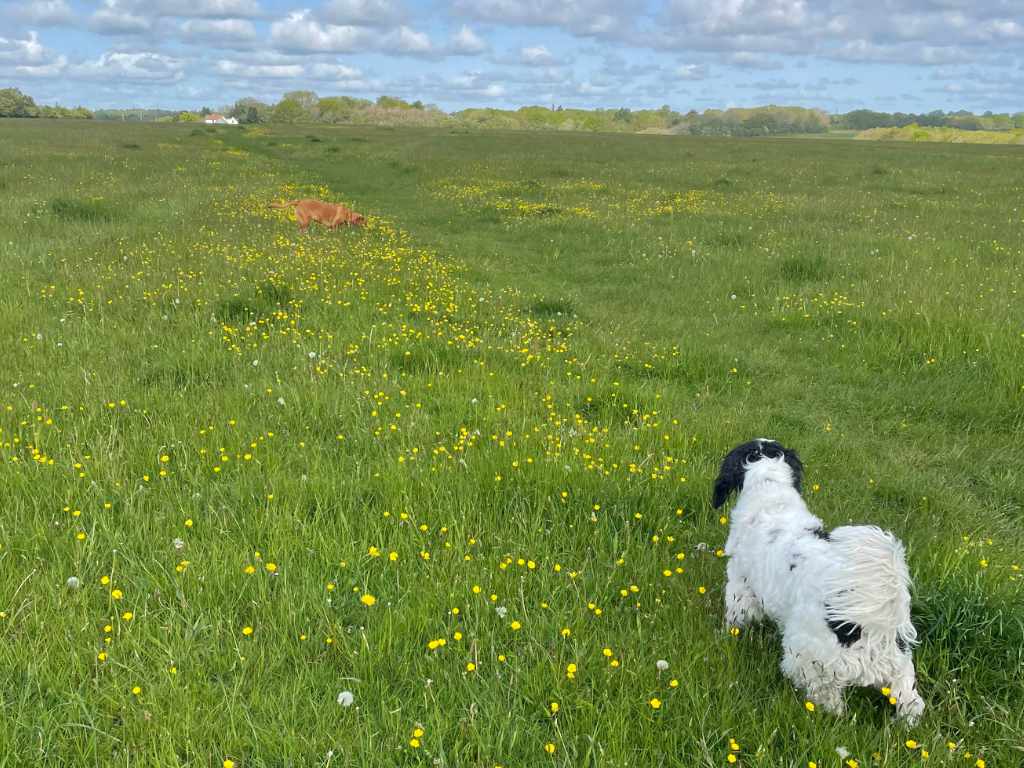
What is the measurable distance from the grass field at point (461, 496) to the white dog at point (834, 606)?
146 millimetres

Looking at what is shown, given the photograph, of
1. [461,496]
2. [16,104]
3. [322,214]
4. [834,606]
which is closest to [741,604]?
[834,606]

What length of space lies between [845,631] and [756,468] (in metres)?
1.40

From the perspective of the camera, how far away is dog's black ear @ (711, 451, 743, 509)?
4059 mm

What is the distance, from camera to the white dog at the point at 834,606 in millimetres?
2590

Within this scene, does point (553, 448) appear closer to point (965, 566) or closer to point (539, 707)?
point (539, 707)

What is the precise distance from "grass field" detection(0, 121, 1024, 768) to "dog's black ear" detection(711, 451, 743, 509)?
0.22 metres

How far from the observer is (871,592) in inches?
101

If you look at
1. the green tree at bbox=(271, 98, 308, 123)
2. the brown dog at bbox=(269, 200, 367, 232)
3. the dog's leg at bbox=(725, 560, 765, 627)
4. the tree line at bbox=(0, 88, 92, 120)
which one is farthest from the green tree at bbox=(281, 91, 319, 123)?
the dog's leg at bbox=(725, 560, 765, 627)

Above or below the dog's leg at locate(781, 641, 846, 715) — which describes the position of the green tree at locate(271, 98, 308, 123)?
above

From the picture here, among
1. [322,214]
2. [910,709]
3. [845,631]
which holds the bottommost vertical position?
[910,709]

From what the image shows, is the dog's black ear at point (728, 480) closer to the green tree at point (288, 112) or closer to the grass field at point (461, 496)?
the grass field at point (461, 496)

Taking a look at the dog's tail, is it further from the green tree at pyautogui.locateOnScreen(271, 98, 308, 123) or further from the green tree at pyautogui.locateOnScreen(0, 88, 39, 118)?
the green tree at pyautogui.locateOnScreen(271, 98, 308, 123)

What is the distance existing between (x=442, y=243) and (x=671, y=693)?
12981 mm

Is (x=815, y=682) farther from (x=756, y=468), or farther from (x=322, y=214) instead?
(x=322, y=214)
